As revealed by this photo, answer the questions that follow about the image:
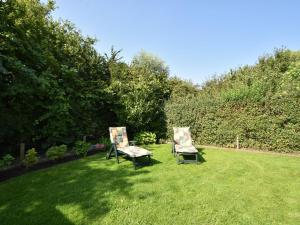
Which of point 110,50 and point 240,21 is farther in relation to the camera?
point 110,50

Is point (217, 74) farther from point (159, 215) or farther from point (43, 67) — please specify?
point (159, 215)

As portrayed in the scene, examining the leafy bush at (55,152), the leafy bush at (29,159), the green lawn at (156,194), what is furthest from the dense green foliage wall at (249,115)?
the leafy bush at (29,159)

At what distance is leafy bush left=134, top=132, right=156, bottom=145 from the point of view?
10562 mm

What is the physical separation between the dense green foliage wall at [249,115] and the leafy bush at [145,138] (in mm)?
1109

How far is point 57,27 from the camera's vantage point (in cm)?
1018

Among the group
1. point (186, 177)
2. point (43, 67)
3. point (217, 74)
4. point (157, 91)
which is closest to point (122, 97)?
point (157, 91)

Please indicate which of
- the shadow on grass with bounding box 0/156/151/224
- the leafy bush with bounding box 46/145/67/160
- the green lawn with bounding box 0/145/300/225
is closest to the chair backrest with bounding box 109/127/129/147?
the green lawn with bounding box 0/145/300/225

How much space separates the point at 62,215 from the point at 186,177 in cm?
297

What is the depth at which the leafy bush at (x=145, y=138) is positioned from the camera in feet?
34.7

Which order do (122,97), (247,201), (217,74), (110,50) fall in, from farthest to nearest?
(217,74) → (110,50) → (122,97) → (247,201)

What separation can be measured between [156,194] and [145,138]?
6.58 meters

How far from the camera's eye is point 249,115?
8.77 meters

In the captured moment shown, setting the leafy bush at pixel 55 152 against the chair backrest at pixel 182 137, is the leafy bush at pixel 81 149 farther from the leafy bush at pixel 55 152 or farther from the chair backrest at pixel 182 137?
the chair backrest at pixel 182 137

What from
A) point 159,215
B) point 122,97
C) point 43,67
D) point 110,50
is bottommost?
point 159,215
